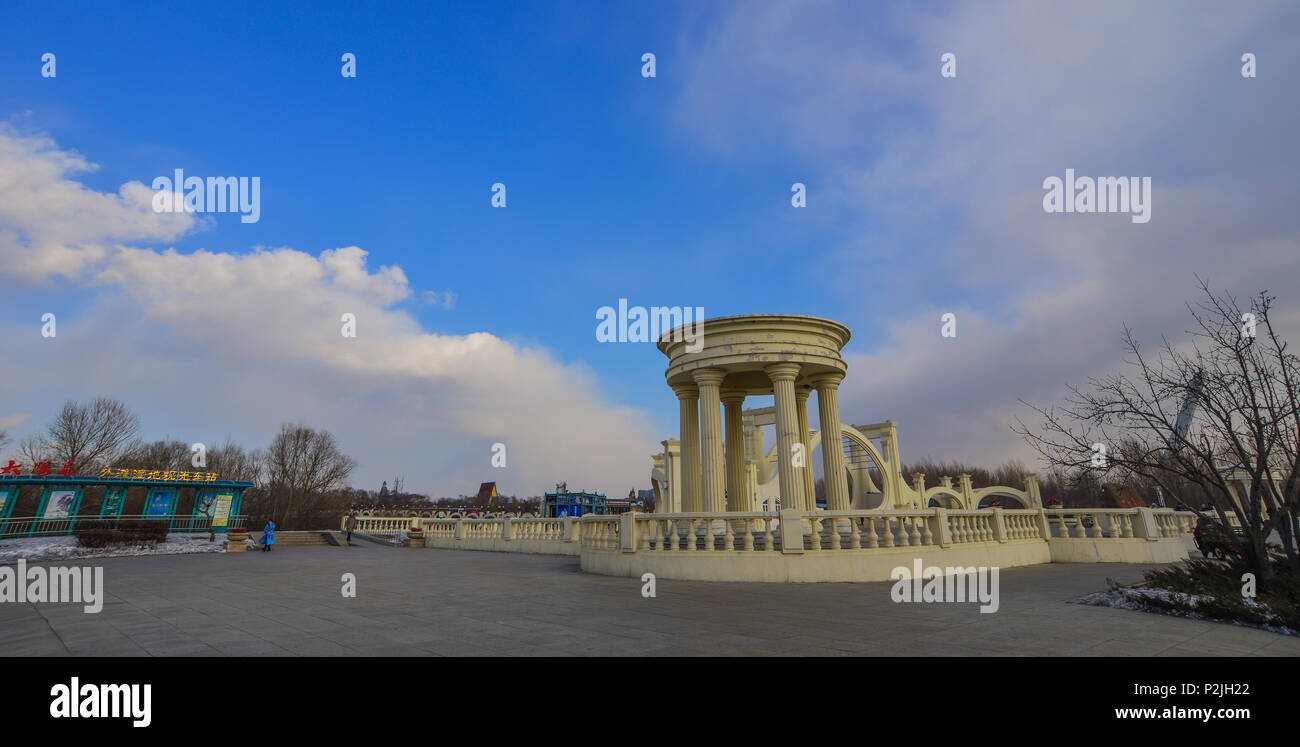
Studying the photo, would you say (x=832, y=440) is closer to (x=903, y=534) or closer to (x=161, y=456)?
(x=903, y=534)

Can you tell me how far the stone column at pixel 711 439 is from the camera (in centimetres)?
1659

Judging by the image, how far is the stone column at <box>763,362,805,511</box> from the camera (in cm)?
1609

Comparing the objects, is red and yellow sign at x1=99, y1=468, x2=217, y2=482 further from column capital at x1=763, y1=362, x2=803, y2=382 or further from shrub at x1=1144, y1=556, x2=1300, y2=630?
shrub at x1=1144, y1=556, x2=1300, y2=630

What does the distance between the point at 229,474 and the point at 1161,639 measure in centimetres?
7880

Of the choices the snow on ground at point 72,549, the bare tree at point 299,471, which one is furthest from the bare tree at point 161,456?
the snow on ground at point 72,549

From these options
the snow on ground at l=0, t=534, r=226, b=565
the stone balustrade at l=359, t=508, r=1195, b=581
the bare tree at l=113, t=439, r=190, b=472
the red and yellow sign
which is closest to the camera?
the stone balustrade at l=359, t=508, r=1195, b=581

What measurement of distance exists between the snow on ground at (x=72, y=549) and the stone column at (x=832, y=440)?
28.9 m

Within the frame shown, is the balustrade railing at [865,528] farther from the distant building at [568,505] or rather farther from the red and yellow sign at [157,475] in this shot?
the red and yellow sign at [157,475]

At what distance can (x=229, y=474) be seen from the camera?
6378cm

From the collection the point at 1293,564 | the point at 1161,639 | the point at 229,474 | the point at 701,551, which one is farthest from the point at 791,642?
the point at 229,474

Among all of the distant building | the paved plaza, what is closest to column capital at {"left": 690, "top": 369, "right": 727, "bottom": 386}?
the paved plaza

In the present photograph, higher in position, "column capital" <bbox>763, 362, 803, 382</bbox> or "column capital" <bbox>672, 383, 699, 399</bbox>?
"column capital" <bbox>763, 362, 803, 382</bbox>

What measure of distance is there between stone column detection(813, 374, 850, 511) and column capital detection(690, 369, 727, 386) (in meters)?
4.10
